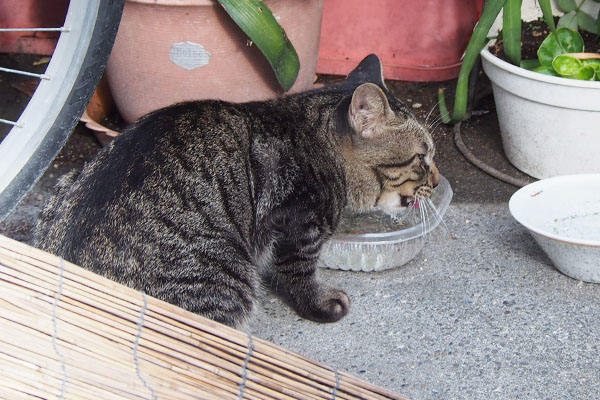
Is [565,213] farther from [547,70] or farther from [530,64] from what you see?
[530,64]

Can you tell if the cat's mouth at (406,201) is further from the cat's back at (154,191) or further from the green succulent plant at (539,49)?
the green succulent plant at (539,49)


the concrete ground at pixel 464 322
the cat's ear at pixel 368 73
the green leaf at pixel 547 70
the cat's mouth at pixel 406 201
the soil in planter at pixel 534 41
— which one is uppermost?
the cat's ear at pixel 368 73

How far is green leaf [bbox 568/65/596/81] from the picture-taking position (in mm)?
3035

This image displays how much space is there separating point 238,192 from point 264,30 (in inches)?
35.8

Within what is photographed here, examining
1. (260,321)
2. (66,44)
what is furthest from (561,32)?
(66,44)

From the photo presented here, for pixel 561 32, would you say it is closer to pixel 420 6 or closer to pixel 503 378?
pixel 420 6

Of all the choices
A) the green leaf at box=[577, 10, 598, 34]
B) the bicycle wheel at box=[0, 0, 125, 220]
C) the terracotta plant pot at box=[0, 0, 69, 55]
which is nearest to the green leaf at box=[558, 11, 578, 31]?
the green leaf at box=[577, 10, 598, 34]

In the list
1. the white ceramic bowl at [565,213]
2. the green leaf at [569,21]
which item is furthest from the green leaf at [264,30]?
the green leaf at [569,21]

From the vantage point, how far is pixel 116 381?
4.74 feet

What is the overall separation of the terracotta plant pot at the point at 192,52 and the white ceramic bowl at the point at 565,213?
1.19 metres

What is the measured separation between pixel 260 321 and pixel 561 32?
195 cm

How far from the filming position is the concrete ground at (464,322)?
7.29 feet

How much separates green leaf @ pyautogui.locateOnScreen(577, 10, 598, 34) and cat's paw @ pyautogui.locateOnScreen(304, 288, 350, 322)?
78.0 inches

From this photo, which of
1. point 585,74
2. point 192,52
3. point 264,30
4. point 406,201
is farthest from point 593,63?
point 192,52
